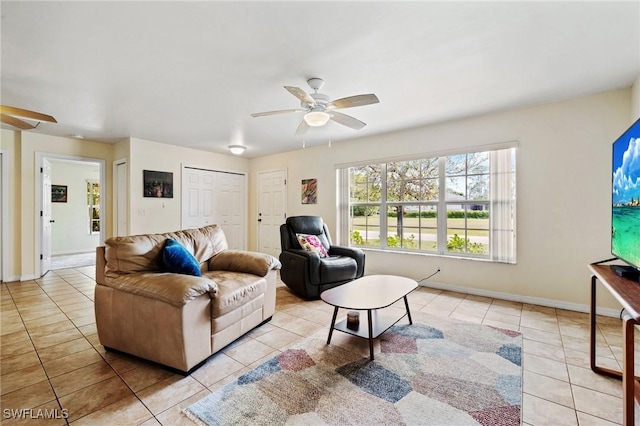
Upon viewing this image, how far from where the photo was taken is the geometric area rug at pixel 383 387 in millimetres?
1516

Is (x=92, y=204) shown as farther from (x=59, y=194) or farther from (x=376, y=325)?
(x=376, y=325)

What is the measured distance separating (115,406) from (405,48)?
297 cm

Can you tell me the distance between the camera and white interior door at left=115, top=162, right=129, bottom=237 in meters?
4.82

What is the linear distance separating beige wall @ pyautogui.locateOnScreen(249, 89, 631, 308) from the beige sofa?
2834 millimetres

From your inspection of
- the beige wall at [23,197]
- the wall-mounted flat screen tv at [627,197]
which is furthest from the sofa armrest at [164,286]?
the beige wall at [23,197]

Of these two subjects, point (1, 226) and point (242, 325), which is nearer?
point (242, 325)

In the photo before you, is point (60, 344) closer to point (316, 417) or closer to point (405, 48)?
point (316, 417)

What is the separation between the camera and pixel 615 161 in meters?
1.97

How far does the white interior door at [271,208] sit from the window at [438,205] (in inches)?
60.7

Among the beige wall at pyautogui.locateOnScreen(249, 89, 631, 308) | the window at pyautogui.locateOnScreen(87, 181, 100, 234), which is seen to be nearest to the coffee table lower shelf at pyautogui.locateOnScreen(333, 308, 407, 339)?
the beige wall at pyautogui.locateOnScreen(249, 89, 631, 308)

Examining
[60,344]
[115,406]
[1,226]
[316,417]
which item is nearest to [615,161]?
[316,417]

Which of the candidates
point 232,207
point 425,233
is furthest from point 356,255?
point 232,207

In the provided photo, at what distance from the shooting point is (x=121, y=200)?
4934mm

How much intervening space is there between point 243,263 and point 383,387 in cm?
158
